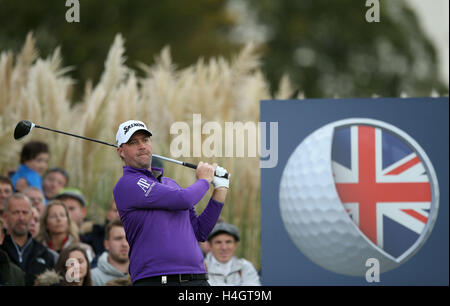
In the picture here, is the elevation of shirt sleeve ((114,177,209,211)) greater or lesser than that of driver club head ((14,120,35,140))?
lesser

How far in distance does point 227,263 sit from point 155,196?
333 cm

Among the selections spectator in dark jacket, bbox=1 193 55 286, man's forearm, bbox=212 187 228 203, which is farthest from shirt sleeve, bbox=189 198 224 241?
spectator in dark jacket, bbox=1 193 55 286

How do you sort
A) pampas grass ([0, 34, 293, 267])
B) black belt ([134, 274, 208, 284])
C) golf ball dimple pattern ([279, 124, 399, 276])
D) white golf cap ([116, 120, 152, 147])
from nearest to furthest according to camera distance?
black belt ([134, 274, 208, 284]), white golf cap ([116, 120, 152, 147]), golf ball dimple pattern ([279, 124, 399, 276]), pampas grass ([0, 34, 293, 267])

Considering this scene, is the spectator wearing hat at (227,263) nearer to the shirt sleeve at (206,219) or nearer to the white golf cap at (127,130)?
the shirt sleeve at (206,219)

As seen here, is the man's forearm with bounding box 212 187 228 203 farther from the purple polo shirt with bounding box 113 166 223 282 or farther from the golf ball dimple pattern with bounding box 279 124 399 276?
the golf ball dimple pattern with bounding box 279 124 399 276

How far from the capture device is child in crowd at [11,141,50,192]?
9.80m

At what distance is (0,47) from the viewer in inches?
784

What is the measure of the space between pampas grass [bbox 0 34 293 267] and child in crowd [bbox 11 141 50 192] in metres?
0.44

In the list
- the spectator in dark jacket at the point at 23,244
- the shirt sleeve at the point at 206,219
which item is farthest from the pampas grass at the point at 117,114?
the shirt sleeve at the point at 206,219

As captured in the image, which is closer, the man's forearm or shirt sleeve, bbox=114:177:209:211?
shirt sleeve, bbox=114:177:209:211

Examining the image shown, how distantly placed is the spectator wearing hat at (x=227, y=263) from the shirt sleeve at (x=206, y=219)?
Result: 8.38ft

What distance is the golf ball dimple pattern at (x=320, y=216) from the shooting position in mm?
8492

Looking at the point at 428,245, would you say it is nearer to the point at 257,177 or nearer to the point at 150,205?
the point at 257,177

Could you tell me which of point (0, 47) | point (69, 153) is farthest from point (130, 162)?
point (0, 47)
